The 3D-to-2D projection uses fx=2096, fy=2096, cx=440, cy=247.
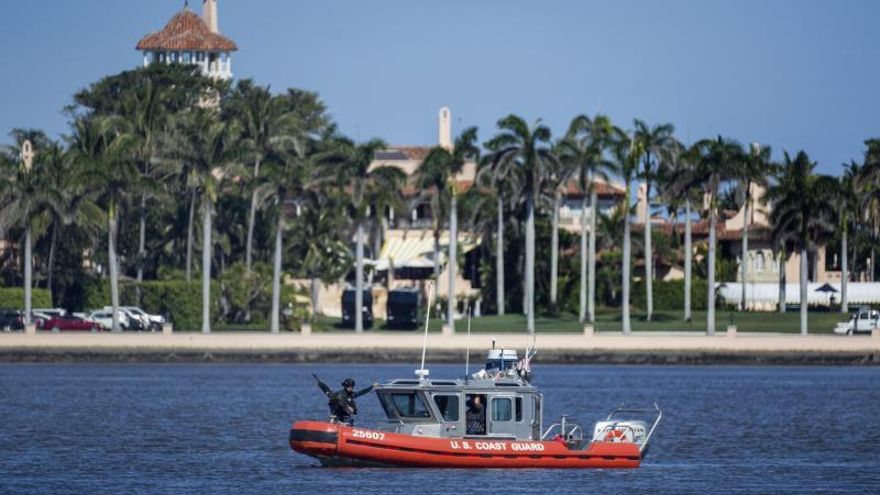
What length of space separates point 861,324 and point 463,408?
230 feet

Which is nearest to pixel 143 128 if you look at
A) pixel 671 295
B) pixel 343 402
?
pixel 671 295

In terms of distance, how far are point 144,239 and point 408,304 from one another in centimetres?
2128

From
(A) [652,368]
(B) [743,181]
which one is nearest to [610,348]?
(A) [652,368]

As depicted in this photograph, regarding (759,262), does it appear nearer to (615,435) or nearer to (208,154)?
(208,154)

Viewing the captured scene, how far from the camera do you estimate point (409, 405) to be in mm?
48750

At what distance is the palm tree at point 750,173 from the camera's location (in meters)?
117

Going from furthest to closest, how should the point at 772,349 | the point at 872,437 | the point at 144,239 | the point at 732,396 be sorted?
the point at 144,239
the point at 772,349
the point at 732,396
the point at 872,437

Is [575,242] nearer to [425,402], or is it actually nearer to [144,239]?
[144,239]

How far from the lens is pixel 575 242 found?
5561 inches

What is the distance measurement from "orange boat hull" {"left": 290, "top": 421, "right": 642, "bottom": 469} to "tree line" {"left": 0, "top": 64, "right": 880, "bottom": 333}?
63.1 meters

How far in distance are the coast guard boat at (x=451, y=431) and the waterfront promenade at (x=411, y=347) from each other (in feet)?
178

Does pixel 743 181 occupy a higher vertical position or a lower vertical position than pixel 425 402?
higher

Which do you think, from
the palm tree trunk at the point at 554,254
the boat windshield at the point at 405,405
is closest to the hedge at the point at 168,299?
the palm tree trunk at the point at 554,254

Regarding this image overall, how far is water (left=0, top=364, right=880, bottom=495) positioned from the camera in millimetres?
48562
